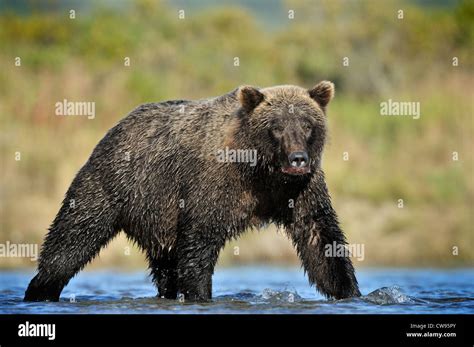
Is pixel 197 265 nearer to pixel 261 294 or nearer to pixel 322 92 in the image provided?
pixel 261 294

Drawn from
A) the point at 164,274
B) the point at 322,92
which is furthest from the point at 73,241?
the point at 322,92

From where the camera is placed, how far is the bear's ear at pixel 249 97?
1106 centimetres

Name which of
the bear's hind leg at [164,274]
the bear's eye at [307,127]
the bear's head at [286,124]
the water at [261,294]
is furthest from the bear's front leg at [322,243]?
the bear's hind leg at [164,274]

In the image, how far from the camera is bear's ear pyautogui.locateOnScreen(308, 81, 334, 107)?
1122 cm

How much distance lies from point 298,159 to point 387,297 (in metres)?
2.27

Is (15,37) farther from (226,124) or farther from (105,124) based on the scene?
(226,124)

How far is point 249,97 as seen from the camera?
437 inches

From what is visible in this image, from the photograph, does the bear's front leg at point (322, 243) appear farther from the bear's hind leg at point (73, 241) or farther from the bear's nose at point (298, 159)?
the bear's hind leg at point (73, 241)

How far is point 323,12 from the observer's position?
1275 inches

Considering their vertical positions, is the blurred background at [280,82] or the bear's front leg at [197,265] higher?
the blurred background at [280,82]

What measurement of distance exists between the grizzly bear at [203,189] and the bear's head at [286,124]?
13mm

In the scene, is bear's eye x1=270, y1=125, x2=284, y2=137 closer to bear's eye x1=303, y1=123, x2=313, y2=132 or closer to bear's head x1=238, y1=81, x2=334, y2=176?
bear's head x1=238, y1=81, x2=334, y2=176

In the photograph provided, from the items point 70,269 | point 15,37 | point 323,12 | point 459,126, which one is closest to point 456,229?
point 459,126
